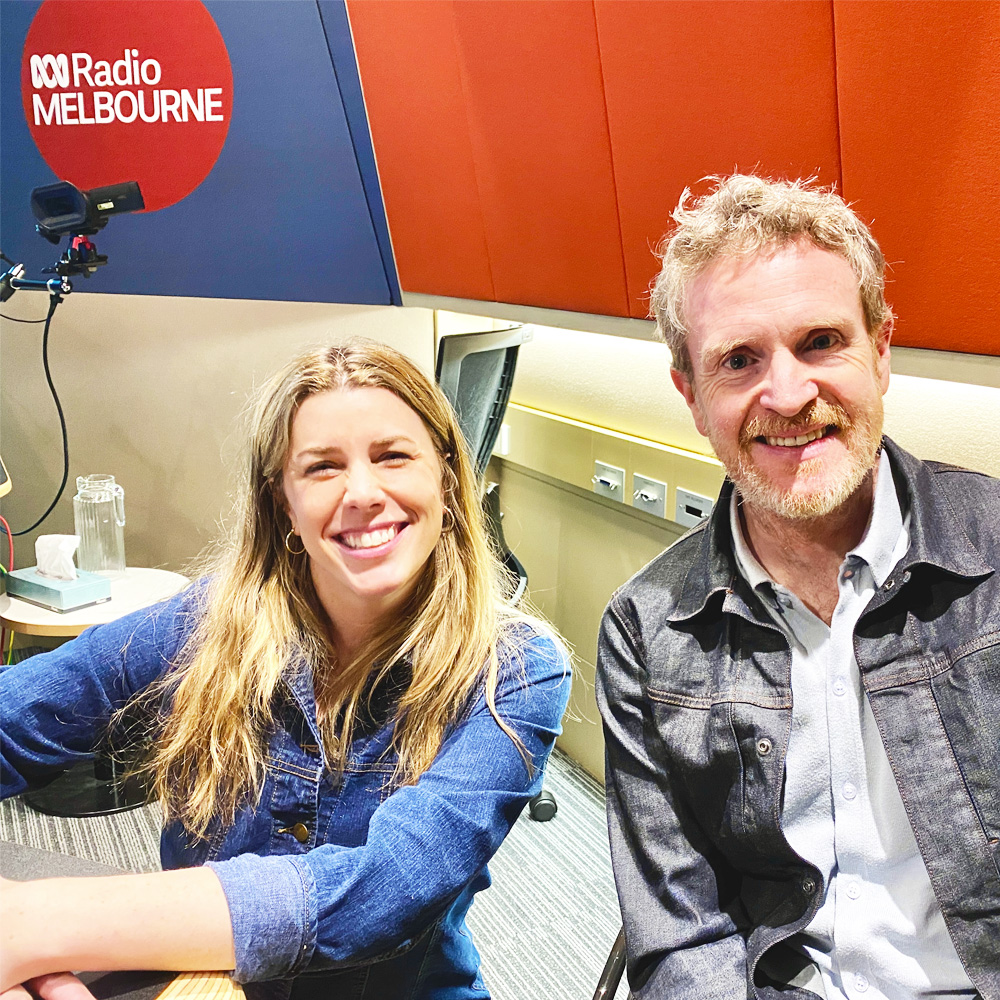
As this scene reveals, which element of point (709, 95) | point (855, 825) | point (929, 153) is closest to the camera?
point (855, 825)

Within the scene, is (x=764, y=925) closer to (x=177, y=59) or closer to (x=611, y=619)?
(x=611, y=619)

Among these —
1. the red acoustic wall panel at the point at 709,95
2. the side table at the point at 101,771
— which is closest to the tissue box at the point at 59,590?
the side table at the point at 101,771

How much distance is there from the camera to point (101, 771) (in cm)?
314

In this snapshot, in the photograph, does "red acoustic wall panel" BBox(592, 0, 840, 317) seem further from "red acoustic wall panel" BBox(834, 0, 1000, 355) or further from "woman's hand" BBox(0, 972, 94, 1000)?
"woman's hand" BBox(0, 972, 94, 1000)

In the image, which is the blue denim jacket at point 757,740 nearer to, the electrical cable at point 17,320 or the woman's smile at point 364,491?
the woman's smile at point 364,491

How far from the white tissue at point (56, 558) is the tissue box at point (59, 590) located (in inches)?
0.8

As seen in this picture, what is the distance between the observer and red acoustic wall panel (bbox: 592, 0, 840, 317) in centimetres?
176

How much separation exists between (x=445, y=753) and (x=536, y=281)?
187cm

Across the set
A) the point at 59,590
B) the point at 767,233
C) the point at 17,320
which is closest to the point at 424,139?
the point at 17,320

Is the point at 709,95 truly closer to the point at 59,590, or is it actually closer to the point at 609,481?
the point at 609,481

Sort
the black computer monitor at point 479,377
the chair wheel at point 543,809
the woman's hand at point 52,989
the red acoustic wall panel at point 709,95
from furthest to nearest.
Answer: the chair wheel at point 543,809, the black computer monitor at point 479,377, the red acoustic wall panel at point 709,95, the woman's hand at point 52,989

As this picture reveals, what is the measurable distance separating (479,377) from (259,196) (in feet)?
3.54

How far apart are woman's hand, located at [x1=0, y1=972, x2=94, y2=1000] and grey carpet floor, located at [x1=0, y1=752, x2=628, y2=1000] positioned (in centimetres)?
154

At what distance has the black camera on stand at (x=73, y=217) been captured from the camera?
265 cm
